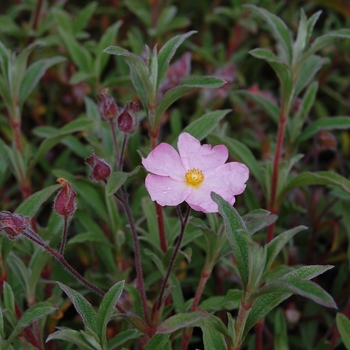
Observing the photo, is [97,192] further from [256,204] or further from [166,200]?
[166,200]

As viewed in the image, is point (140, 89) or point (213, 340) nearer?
point (213, 340)

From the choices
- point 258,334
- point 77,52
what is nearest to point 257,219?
point 258,334

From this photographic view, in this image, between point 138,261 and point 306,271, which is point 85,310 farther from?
point 306,271

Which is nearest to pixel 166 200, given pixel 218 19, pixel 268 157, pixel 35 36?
pixel 268 157

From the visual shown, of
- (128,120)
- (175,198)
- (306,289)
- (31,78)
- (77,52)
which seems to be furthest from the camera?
(77,52)

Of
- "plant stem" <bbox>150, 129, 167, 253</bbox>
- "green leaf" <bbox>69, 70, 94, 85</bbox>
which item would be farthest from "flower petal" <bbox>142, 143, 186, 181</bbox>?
"green leaf" <bbox>69, 70, 94, 85</bbox>

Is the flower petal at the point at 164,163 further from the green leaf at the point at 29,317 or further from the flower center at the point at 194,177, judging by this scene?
the green leaf at the point at 29,317
